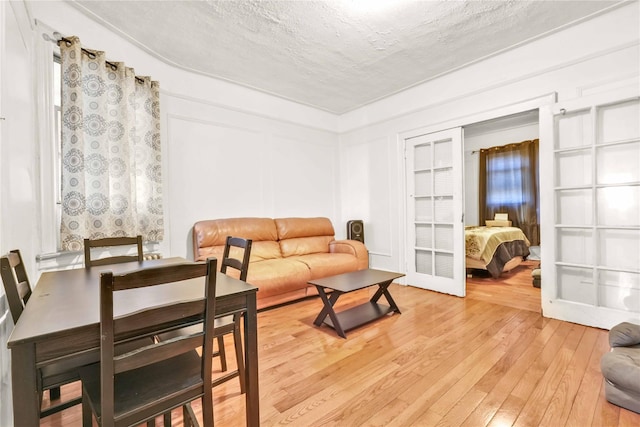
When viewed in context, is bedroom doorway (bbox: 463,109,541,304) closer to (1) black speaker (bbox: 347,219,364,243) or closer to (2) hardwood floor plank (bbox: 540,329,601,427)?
(2) hardwood floor plank (bbox: 540,329,601,427)

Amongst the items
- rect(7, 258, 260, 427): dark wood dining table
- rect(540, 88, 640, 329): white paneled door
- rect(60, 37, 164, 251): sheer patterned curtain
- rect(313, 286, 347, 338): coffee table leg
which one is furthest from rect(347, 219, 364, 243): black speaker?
rect(7, 258, 260, 427): dark wood dining table

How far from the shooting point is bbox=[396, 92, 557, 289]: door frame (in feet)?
9.73

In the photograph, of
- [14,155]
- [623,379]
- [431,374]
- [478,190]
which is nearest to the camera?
[623,379]

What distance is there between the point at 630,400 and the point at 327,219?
3.65 meters

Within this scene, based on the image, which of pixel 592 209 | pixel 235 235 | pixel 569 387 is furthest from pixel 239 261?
pixel 592 209

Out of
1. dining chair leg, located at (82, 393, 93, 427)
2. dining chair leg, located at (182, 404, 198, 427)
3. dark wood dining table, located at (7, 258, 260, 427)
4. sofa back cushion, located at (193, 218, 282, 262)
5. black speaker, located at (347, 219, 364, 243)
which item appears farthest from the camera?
black speaker, located at (347, 219, 364, 243)

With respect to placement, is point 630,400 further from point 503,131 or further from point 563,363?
point 503,131

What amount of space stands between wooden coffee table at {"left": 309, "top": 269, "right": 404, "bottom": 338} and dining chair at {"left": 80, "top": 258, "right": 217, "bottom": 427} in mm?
1486

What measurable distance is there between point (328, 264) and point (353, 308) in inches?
28.0

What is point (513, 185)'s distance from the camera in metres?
6.05

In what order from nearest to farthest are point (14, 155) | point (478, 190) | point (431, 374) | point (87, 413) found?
1. point (87, 413)
2. point (14, 155)
3. point (431, 374)
4. point (478, 190)

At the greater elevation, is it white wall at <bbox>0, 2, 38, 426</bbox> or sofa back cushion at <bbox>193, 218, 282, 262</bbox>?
white wall at <bbox>0, 2, 38, 426</bbox>

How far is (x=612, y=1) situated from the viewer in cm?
241

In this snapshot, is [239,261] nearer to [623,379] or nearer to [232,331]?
[232,331]
